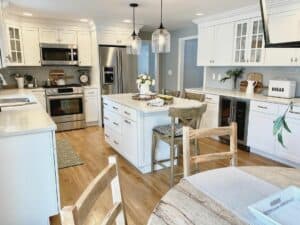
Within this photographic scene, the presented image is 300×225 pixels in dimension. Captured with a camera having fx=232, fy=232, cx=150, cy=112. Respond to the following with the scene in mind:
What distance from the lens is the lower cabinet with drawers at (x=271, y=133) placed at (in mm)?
3090

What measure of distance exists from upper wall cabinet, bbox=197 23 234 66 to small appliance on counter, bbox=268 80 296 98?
37.0 inches

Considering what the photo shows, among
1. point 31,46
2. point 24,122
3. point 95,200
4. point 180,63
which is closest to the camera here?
point 95,200

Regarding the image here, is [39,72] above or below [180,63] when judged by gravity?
below

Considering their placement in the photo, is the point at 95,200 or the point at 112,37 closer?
the point at 95,200

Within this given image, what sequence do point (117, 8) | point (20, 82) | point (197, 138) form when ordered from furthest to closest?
1. point (20, 82)
2. point (117, 8)
3. point (197, 138)

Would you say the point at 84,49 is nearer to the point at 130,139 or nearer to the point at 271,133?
the point at 130,139

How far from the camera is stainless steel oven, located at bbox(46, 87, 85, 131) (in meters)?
4.88

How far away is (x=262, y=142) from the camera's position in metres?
3.51

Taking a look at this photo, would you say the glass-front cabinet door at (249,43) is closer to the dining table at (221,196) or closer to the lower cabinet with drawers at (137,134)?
the lower cabinet with drawers at (137,134)

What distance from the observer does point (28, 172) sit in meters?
1.94

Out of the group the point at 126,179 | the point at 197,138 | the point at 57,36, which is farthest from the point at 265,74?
the point at 57,36

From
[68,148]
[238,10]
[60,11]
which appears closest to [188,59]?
[238,10]

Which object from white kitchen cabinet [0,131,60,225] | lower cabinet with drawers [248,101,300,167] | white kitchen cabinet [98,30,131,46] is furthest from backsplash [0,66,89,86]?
lower cabinet with drawers [248,101,300,167]

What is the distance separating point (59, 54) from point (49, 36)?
41 centimetres
